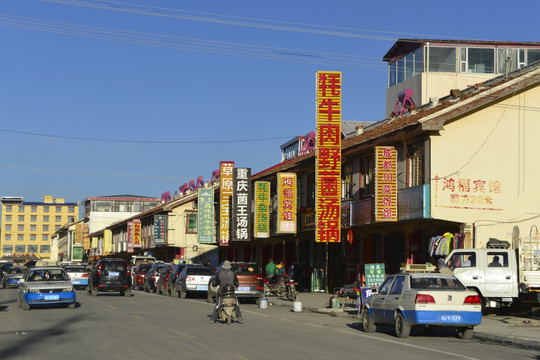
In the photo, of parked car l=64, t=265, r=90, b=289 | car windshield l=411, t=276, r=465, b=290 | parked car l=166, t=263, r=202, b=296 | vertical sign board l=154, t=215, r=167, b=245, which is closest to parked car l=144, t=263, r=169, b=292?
parked car l=64, t=265, r=90, b=289

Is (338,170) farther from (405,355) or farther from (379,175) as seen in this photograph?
(405,355)

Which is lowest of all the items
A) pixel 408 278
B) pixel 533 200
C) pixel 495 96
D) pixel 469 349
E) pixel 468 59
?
Result: pixel 469 349

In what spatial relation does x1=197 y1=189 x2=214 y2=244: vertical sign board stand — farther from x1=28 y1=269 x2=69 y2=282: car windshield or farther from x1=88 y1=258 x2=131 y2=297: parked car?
x1=28 y1=269 x2=69 y2=282: car windshield

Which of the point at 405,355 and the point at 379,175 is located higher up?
the point at 379,175

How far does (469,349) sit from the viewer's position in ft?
52.6

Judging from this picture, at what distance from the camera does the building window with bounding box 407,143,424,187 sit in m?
32.2

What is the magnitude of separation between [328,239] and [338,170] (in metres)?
2.99

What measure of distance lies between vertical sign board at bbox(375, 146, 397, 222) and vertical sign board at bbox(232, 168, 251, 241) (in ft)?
56.8

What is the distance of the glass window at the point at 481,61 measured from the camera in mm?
57031

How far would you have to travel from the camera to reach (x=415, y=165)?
32750mm

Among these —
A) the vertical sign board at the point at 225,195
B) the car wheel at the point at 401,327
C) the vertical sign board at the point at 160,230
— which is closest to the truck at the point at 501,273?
the car wheel at the point at 401,327

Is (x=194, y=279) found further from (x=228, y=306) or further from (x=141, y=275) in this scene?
(x=228, y=306)

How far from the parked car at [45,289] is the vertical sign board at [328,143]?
447 inches

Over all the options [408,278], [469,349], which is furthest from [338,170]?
[469,349]
